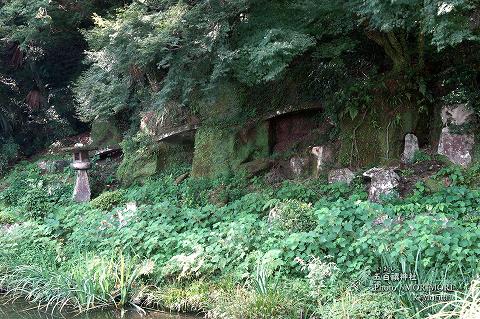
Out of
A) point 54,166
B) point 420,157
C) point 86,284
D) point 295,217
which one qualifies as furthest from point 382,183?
point 54,166

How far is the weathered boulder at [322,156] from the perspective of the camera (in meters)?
8.26

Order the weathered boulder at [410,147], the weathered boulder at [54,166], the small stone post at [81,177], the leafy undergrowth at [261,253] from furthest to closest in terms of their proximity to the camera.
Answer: the weathered boulder at [54,166] < the small stone post at [81,177] < the weathered boulder at [410,147] < the leafy undergrowth at [261,253]

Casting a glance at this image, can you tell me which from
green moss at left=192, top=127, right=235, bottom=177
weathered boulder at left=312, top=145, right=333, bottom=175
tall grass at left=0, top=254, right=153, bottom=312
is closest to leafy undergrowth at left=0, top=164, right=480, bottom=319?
tall grass at left=0, top=254, right=153, bottom=312

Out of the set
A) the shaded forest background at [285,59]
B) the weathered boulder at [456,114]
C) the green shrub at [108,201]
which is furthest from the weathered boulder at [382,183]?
the green shrub at [108,201]

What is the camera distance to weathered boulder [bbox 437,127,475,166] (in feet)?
23.8

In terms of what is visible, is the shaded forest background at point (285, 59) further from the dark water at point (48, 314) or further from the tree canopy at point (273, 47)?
the dark water at point (48, 314)

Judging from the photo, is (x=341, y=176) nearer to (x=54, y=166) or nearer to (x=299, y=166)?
(x=299, y=166)

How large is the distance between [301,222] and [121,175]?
603 cm

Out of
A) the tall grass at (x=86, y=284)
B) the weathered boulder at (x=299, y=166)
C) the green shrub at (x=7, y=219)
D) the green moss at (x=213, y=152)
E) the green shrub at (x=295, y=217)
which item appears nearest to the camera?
the tall grass at (x=86, y=284)

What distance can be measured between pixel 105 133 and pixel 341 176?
8415 mm

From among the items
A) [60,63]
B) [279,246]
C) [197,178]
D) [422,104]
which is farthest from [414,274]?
[60,63]

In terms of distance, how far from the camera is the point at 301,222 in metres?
5.88

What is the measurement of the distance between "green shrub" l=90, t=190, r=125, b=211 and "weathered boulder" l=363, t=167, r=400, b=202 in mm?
4725

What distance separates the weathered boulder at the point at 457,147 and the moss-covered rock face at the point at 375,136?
2.16ft
